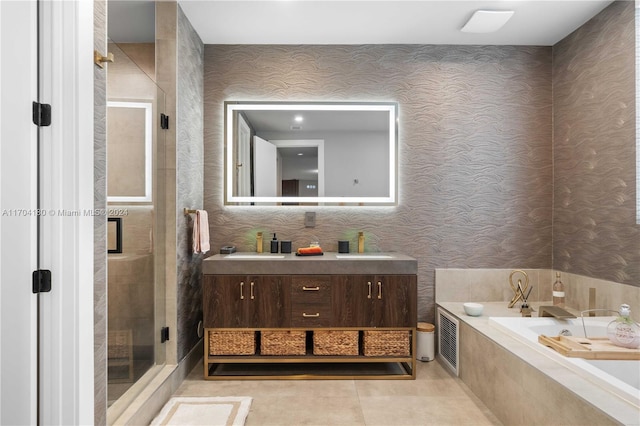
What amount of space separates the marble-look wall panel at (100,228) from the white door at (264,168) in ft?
5.45

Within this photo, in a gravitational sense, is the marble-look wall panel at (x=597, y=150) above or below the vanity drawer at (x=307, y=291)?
above

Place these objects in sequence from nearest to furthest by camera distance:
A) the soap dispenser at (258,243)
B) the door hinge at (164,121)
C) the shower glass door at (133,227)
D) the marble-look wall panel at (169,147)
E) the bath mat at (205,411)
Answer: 1. the shower glass door at (133,227)
2. the bath mat at (205,411)
3. the door hinge at (164,121)
4. the marble-look wall panel at (169,147)
5. the soap dispenser at (258,243)

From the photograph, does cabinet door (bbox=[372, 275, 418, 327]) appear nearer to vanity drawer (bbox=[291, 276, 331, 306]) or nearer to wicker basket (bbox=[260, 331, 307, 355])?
vanity drawer (bbox=[291, 276, 331, 306])

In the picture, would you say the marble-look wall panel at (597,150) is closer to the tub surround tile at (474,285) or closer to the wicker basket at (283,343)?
the tub surround tile at (474,285)

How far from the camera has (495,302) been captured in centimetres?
319

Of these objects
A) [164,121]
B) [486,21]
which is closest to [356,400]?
[164,121]

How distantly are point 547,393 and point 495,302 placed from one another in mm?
1540

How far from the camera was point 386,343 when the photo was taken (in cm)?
270

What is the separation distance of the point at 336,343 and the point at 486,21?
8.74 ft

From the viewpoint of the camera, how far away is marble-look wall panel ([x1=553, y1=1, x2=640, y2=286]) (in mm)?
2461

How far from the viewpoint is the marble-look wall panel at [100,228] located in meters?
1.54

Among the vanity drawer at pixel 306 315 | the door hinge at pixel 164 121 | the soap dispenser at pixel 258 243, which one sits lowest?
the vanity drawer at pixel 306 315

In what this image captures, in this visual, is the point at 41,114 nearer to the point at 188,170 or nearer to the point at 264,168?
the point at 188,170

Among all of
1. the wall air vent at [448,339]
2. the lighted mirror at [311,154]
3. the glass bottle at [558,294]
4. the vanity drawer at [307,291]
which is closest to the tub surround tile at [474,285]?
the wall air vent at [448,339]
